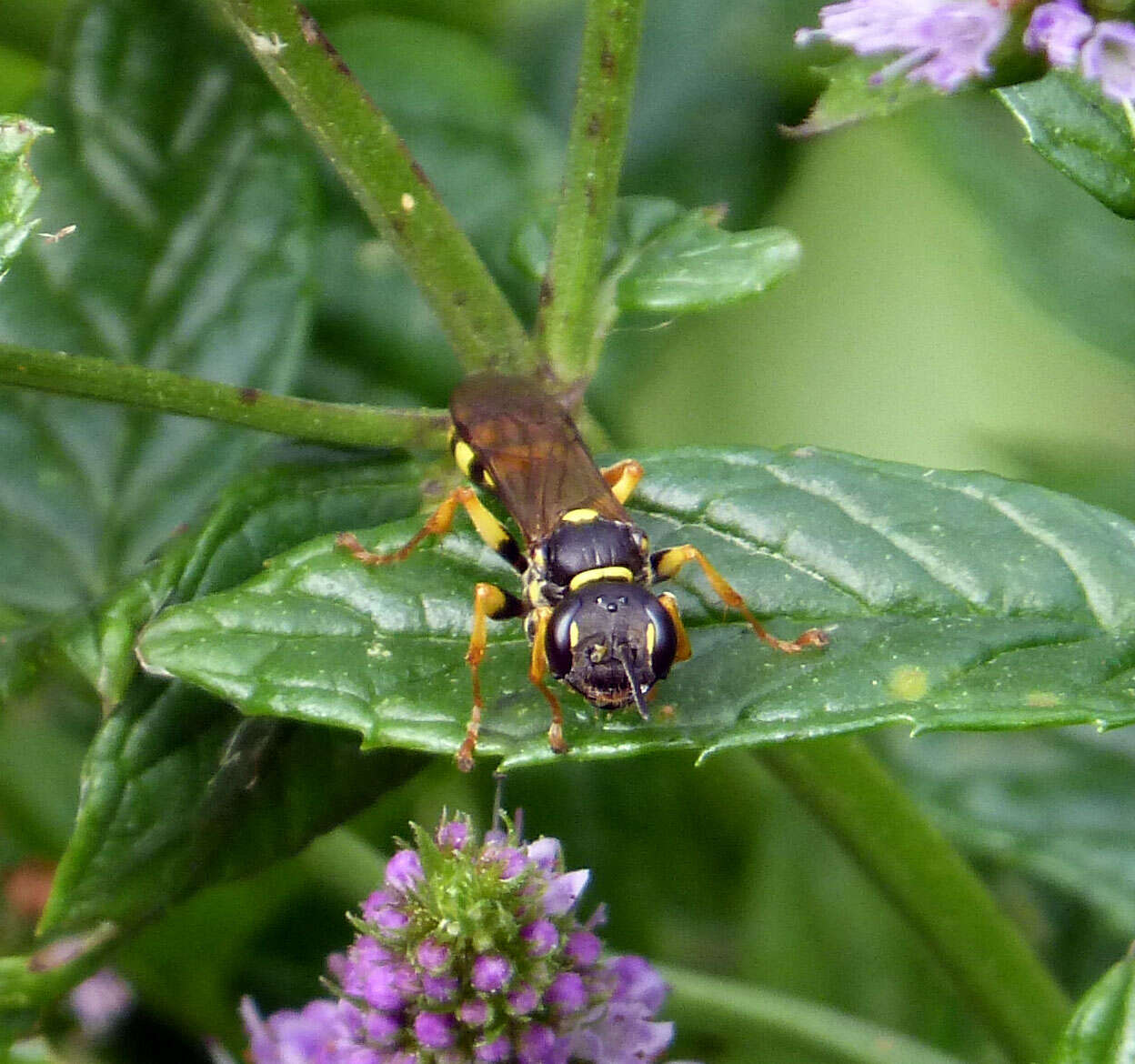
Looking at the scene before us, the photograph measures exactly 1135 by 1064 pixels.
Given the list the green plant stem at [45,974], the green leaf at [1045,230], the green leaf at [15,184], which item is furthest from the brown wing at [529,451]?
the green leaf at [1045,230]

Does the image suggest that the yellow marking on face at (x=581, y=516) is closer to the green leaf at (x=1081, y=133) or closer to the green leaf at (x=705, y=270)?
the green leaf at (x=705, y=270)

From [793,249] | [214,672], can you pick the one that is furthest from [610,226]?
[214,672]

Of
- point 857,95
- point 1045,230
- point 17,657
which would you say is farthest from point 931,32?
point 1045,230

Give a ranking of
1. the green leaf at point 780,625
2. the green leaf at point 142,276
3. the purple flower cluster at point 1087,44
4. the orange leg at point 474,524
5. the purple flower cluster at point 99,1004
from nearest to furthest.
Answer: the purple flower cluster at point 1087,44 < the green leaf at point 780,625 < the orange leg at point 474,524 < the green leaf at point 142,276 < the purple flower cluster at point 99,1004

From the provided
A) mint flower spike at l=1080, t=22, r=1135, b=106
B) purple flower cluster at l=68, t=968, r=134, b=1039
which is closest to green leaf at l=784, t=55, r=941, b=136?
mint flower spike at l=1080, t=22, r=1135, b=106

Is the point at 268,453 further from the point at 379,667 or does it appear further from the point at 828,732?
the point at 828,732

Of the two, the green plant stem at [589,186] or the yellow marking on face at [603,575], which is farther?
the yellow marking on face at [603,575]
